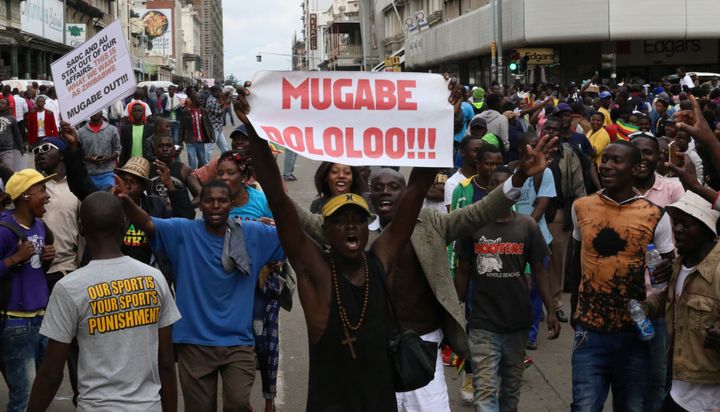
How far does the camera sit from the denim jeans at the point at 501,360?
557cm

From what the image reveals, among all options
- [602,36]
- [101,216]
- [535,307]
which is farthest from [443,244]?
[602,36]

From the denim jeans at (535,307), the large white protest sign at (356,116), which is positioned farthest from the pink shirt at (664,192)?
the large white protest sign at (356,116)

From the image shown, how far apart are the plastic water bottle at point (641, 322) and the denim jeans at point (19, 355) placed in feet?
10.7

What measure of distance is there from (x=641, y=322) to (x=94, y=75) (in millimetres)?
4555

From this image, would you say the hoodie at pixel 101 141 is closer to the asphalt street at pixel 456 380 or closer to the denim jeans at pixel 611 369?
the asphalt street at pixel 456 380

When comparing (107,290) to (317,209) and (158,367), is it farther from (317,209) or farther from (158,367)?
(317,209)

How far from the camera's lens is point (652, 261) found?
4961 mm

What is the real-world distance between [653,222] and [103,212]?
9.28 ft

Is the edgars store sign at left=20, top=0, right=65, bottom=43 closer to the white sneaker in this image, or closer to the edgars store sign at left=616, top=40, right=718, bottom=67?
the edgars store sign at left=616, top=40, right=718, bottom=67

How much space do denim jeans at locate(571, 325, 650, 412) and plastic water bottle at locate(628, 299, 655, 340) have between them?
18cm

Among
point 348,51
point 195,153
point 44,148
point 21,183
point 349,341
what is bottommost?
point 349,341

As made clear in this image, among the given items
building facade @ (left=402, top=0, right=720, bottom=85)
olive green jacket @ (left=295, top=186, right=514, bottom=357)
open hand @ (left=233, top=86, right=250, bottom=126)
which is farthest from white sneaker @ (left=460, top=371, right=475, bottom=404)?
building facade @ (left=402, top=0, right=720, bottom=85)

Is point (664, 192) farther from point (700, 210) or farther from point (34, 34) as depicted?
point (34, 34)

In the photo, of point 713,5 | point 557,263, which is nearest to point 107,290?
point 557,263
